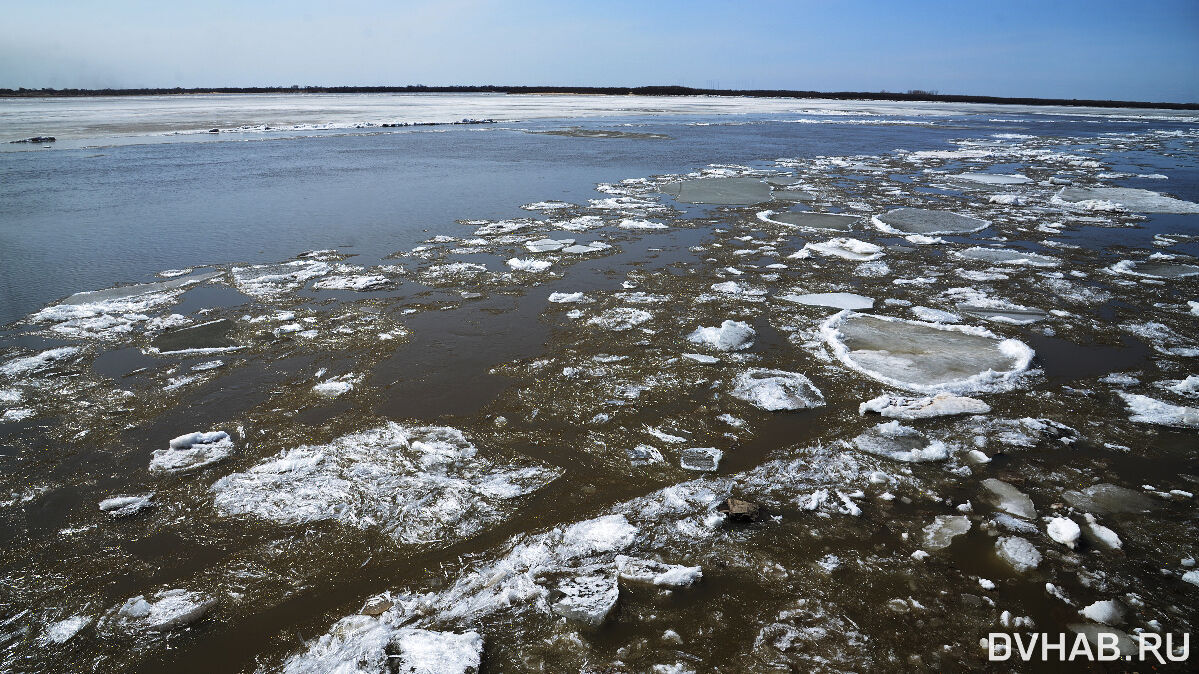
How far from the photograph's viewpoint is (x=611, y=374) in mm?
3996

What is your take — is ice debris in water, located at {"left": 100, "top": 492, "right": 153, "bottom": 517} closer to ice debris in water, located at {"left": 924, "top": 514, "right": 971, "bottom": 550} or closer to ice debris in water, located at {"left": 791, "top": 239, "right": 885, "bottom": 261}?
ice debris in water, located at {"left": 924, "top": 514, "right": 971, "bottom": 550}

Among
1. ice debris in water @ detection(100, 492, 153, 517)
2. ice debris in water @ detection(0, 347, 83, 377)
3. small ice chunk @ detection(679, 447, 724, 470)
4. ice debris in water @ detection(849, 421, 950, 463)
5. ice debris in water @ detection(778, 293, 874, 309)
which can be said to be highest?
ice debris in water @ detection(778, 293, 874, 309)

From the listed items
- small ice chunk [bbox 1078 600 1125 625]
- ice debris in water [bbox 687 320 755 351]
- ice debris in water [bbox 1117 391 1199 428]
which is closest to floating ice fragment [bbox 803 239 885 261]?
ice debris in water [bbox 687 320 755 351]

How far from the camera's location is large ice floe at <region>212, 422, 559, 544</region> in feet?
8.78

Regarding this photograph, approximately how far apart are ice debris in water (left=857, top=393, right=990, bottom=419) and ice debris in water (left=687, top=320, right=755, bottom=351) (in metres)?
1.08

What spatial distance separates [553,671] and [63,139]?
2666cm

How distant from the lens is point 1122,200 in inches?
396

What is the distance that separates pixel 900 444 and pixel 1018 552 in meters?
0.84

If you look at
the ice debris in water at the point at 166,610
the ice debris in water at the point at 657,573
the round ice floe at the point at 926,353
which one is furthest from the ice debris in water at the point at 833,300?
the ice debris in water at the point at 166,610

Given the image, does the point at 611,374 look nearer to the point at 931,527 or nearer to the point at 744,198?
the point at 931,527

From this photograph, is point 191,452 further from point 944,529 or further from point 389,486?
point 944,529

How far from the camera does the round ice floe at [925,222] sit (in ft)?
26.2

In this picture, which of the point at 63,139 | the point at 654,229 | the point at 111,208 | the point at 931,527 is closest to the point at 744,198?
the point at 654,229

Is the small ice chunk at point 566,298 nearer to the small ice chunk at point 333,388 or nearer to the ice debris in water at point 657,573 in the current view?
the small ice chunk at point 333,388
